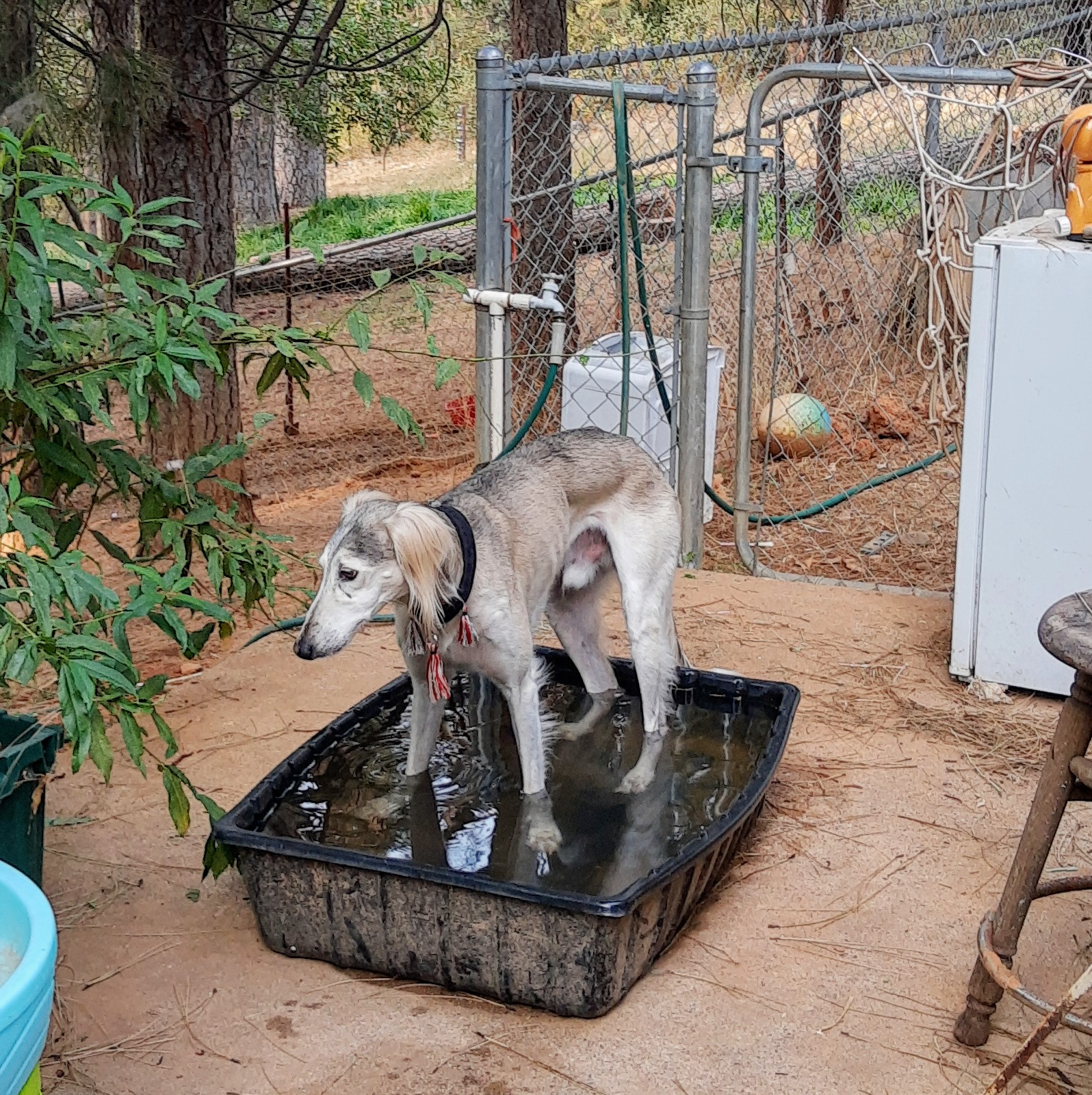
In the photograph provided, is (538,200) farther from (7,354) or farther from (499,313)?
(7,354)

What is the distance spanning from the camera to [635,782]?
412 cm

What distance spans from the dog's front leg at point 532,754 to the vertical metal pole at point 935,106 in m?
4.52

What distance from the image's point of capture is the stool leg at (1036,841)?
273cm

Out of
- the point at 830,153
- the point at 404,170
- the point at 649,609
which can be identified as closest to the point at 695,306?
the point at 649,609

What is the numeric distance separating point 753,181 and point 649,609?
238 cm

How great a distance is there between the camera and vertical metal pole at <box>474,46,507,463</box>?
557 cm

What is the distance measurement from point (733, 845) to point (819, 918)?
0.29 meters

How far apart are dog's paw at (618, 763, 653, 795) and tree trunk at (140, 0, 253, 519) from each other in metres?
2.82

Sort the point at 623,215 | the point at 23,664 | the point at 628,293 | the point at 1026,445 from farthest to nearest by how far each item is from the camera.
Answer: the point at 628,293
the point at 623,215
the point at 1026,445
the point at 23,664

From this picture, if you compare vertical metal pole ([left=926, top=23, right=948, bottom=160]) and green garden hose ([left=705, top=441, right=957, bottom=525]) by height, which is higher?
vertical metal pole ([left=926, top=23, right=948, bottom=160])

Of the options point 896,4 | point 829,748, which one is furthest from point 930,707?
point 896,4

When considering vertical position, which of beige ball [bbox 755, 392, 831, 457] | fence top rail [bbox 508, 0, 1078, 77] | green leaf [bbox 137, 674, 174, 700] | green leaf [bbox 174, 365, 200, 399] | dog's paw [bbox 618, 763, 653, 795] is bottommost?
dog's paw [bbox 618, 763, 653, 795]

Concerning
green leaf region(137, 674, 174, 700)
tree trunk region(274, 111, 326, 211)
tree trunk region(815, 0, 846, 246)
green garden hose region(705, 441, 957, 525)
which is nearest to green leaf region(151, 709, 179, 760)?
green leaf region(137, 674, 174, 700)

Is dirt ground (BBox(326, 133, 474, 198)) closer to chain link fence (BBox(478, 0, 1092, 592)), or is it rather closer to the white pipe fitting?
chain link fence (BBox(478, 0, 1092, 592))
